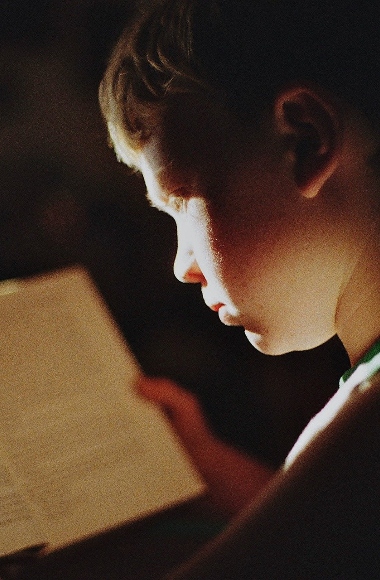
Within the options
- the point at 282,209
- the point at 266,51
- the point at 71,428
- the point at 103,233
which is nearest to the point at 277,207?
the point at 282,209

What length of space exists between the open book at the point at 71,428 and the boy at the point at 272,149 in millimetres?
136

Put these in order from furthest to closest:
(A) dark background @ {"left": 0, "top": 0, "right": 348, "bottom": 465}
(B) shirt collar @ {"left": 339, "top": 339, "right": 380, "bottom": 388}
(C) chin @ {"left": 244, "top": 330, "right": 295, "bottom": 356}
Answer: (A) dark background @ {"left": 0, "top": 0, "right": 348, "bottom": 465} → (C) chin @ {"left": 244, "top": 330, "right": 295, "bottom": 356} → (B) shirt collar @ {"left": 339, "top": 339, "right": 380, "bottom": 388}

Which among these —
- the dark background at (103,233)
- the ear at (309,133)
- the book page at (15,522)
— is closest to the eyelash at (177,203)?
the ear at (309,133)

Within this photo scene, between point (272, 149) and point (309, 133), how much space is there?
1.2 inches

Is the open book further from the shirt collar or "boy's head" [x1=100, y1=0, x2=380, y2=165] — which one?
"boy's head" [x1=100, y1=0, x2=380, y2=165]

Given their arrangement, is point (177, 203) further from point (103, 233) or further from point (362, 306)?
point (103, 233)

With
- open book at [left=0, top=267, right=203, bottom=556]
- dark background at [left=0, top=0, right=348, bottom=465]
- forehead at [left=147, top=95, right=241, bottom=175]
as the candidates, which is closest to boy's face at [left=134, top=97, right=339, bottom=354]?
forehead at [left=147, top=95, right=241, bottom=175]

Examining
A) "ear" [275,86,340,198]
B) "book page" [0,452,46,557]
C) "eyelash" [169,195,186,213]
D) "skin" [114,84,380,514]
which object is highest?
"ear" [275,86,340,198]

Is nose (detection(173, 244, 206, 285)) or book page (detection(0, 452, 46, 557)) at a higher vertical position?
nose (detection(173, 244, 206, 285))

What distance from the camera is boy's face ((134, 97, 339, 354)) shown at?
555 mm

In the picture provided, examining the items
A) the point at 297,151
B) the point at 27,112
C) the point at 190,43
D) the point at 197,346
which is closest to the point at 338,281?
the point at 297,151

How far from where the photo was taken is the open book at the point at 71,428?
0.58 meters

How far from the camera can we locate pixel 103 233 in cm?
110

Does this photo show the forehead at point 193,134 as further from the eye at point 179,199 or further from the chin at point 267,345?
the chin at point 267,345
